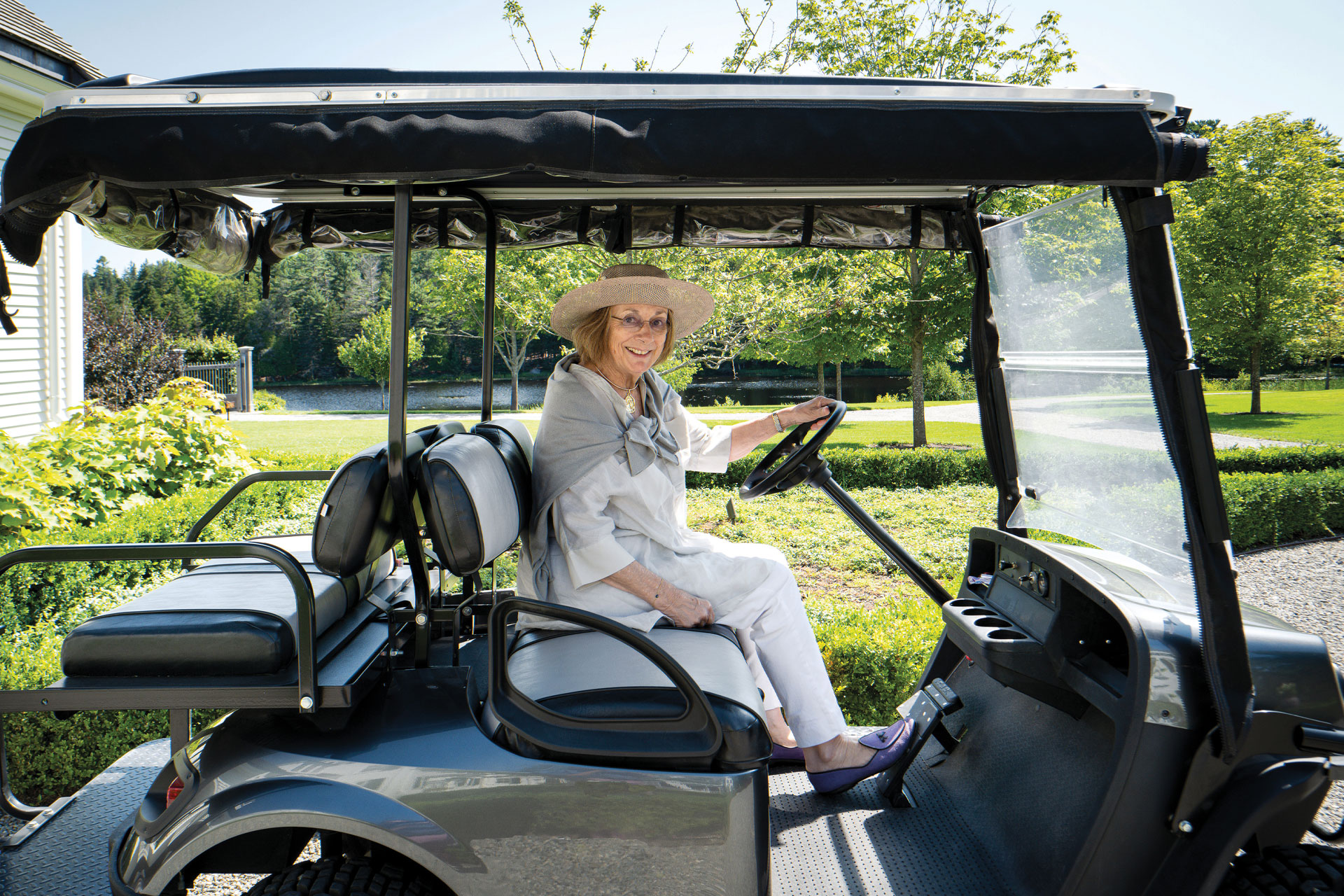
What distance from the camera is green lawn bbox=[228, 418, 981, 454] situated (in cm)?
1288

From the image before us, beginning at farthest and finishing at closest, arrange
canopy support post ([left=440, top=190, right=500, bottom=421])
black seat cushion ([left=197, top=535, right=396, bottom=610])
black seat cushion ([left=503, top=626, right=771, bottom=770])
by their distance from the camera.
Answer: canopy support post ([left=440, top=190, right=500, bottom=421])
black seat cushion ([left=197, top=535, right=396, bottom=610])
black seat cushion ([left=503, top=626, right=771, bottom=770])

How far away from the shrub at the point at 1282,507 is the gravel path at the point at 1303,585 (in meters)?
0.16

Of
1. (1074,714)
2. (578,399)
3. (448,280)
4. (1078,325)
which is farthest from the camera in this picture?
(448,280)

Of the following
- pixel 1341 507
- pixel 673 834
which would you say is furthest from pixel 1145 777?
pixel 1341 507

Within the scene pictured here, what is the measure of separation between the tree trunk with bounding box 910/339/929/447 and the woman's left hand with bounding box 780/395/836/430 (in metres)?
8.07

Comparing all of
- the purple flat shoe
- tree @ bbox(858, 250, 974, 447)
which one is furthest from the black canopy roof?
tree @ bbox(858, 250, 974, 447)

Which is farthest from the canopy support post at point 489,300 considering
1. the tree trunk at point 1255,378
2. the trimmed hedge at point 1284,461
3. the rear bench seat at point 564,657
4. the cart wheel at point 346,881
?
the tree trunk at point 1255,378

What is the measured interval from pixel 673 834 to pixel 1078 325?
1516 millimetres

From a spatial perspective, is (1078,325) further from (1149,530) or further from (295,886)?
(295,886)

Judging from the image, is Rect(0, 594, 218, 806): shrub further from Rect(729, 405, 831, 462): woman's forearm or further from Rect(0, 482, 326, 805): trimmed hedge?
Rect(729, 405, 831, 462): woman's forearm

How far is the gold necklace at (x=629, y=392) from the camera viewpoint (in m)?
2.47

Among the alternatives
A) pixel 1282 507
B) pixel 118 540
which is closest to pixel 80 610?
pixel 118 540

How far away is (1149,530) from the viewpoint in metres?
1.74

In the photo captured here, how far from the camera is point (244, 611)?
1682mm
